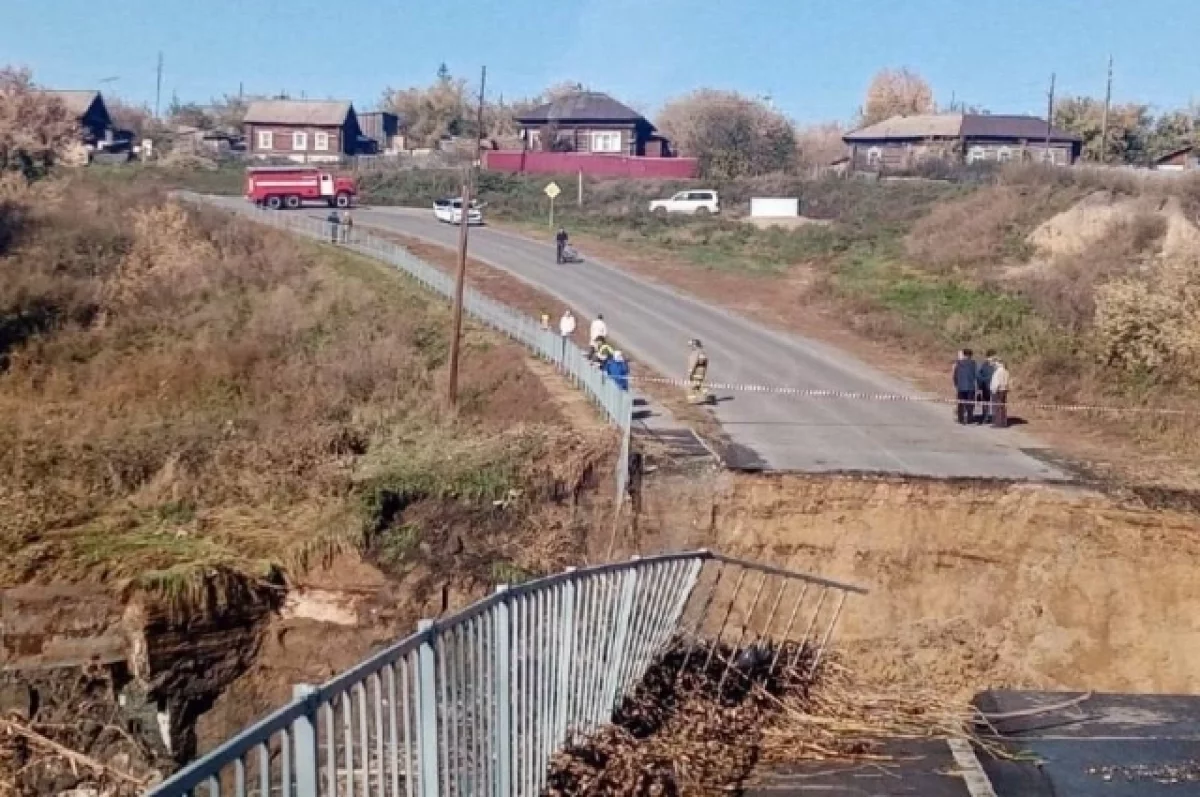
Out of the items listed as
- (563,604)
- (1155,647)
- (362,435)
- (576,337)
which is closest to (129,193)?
(576,337)

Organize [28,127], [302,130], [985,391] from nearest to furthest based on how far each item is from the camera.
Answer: [985,391], [28,127], [302,130]

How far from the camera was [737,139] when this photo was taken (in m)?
74.8

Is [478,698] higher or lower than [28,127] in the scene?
lower

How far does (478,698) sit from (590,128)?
2831 inches

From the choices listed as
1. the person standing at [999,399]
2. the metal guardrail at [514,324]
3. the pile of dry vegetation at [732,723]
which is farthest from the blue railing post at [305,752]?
the person standing at [999,399]

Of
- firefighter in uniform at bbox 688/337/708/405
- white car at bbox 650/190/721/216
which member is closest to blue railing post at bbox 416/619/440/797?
firefighter in uniform at bbox 688/337/708/405

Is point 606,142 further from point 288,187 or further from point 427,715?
point 427,715

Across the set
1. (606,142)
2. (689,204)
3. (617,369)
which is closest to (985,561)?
(617,369)

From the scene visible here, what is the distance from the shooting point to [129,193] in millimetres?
44344

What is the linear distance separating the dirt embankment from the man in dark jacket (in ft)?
14.6

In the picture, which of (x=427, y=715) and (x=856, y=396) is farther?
(x=856, y=396)

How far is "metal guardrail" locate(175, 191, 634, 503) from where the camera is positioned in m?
21.0

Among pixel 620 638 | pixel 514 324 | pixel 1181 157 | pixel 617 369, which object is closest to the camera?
pixel 620 638

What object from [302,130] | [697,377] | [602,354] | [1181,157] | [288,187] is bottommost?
[697,377]
